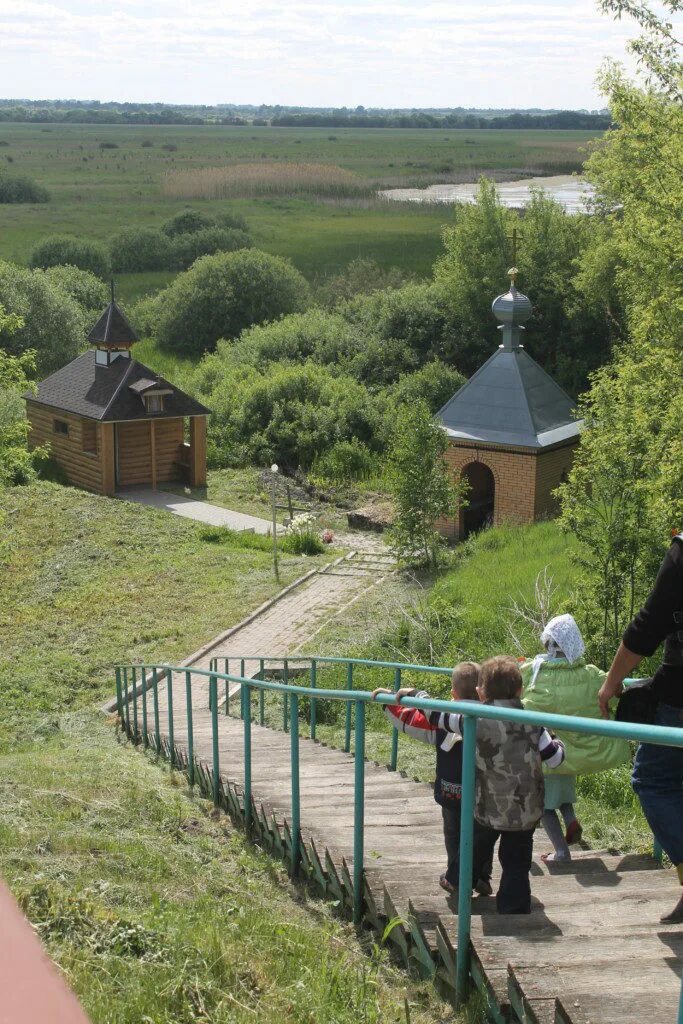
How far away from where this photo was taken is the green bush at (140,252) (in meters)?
69.5

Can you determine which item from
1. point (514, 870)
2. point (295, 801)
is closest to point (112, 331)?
point (295, 801)

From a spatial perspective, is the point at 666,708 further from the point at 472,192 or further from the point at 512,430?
the point at 472,192

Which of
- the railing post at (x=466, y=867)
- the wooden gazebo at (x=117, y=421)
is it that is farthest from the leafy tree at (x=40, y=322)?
the railing post at (x=466, y=867)

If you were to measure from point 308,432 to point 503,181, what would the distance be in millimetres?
82474

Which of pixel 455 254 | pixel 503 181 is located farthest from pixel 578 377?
pixel 503 181

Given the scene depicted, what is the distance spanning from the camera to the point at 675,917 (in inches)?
156

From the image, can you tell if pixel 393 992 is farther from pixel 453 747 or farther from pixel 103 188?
pixel 103 188

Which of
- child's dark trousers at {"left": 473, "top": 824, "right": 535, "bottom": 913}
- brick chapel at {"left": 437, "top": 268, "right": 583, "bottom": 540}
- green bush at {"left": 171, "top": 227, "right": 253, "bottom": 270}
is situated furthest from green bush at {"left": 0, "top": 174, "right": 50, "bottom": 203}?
child's dark trousers at {"left": 473, "top": 824, "right": 535, "bottom": 913}

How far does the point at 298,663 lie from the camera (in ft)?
53.5

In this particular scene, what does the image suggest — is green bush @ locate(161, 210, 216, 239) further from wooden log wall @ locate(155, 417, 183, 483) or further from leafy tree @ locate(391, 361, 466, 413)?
wooden log wall @ locate(155, 417, 183, 483)

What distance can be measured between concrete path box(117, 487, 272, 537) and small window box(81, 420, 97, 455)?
4.70 ft

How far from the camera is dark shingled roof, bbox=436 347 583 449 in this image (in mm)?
24375

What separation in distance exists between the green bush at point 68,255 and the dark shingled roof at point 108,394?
32.2 metres

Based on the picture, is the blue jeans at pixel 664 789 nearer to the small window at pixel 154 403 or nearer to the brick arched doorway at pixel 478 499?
the brick arched doorway at pixel 478 499
